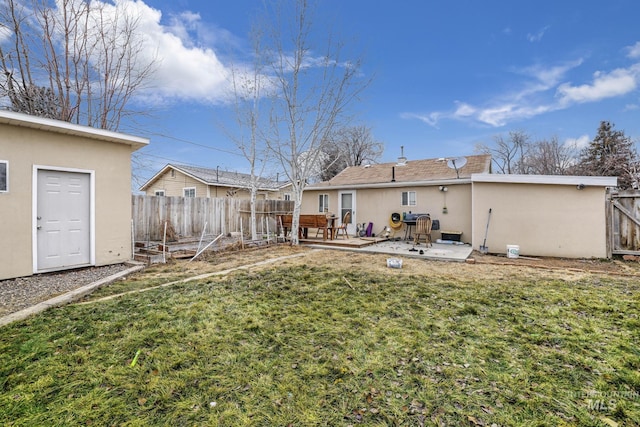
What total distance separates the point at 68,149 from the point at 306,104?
7.38 metres

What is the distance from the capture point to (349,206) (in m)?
13.1

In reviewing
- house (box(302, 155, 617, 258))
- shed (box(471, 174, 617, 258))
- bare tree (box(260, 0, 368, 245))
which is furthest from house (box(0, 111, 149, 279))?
shed (box(471, 174, 617, 258))

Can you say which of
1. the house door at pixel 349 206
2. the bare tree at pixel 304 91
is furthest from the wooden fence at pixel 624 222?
the bare tree at pixel 304 91

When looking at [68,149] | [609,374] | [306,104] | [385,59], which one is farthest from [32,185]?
[385,59]

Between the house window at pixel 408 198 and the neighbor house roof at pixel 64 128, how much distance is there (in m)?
9.15

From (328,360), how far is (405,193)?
9.89 meters

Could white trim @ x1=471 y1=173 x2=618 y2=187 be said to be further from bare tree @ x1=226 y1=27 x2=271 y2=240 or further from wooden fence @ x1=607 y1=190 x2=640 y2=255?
bare tree @ x1=226 y1=27 x2=271 y2=240

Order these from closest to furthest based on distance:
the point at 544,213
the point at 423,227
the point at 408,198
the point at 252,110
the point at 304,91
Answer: the point at 544,213, the point at 423,227, the point at 304,91, the point at 408,198, the point at 252,110

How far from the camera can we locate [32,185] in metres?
5.63

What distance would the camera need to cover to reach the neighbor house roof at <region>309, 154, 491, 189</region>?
38.0 ft

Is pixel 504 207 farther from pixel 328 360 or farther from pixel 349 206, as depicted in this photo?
pixel 328 360

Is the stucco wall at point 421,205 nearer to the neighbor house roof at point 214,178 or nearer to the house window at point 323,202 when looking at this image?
the house window at point 323,202

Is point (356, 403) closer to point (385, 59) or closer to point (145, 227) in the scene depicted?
point (145, 227)

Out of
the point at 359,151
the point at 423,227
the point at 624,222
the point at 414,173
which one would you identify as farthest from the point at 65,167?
the point at 359,151
